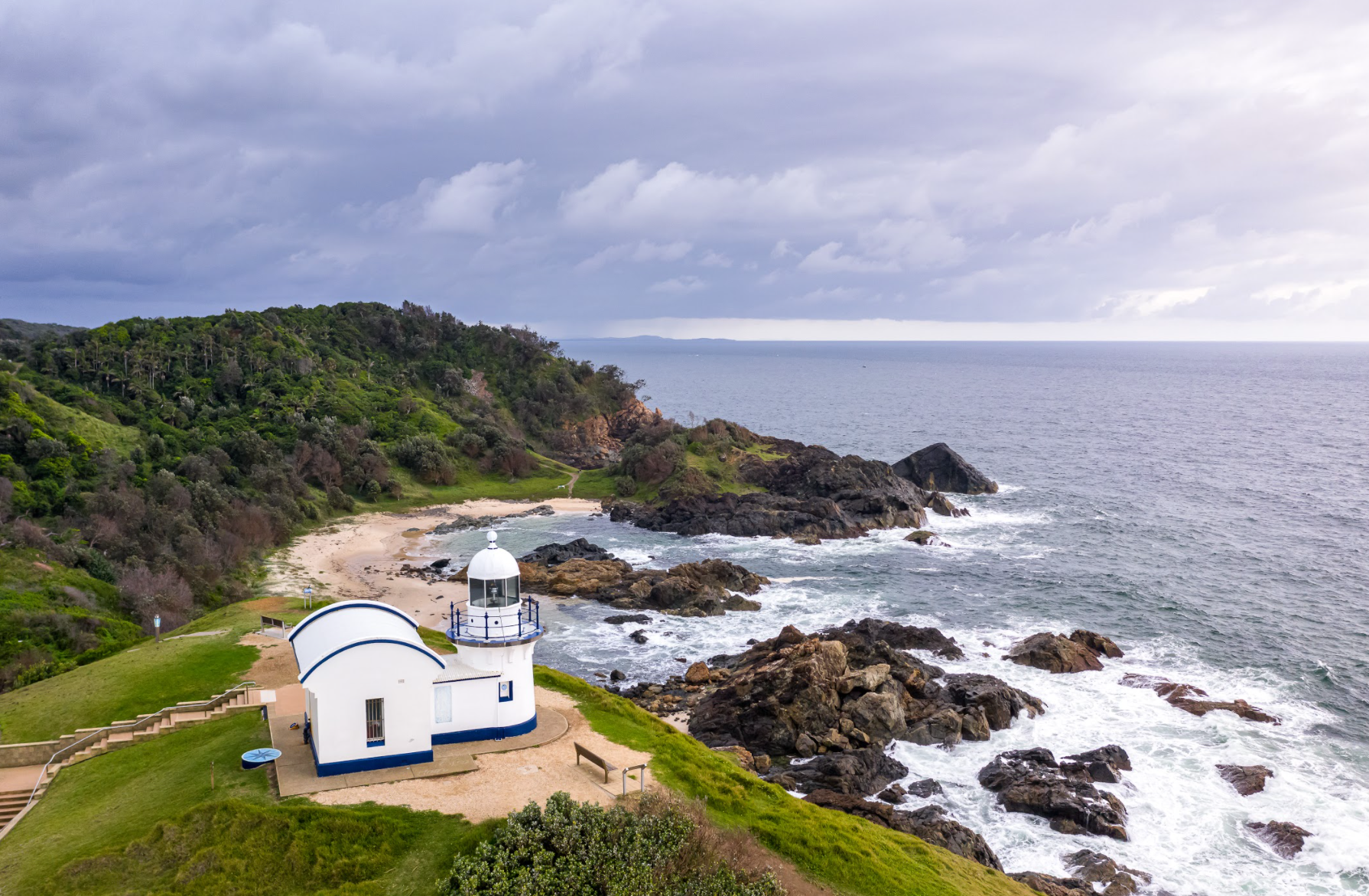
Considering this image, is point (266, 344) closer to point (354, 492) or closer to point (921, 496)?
point (354, 492)

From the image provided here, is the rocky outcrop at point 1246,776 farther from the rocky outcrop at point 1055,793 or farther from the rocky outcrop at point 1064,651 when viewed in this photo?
the rocky outcrop at point 1064,651

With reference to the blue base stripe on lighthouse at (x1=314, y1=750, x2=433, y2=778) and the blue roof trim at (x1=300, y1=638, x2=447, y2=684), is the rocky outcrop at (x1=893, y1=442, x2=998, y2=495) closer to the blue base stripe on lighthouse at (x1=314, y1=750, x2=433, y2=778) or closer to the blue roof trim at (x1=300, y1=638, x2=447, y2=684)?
the blue base stripe on lighthouse at (x1=314, y1=750, x2=433, y2=778)

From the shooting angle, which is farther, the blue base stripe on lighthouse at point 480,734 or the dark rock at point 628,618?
the dark rock at point 628,618

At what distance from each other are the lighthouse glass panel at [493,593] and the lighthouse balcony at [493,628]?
0.13m

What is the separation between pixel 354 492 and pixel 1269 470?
312 feet

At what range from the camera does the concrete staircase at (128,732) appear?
23.2 m

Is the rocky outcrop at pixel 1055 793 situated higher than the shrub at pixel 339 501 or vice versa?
the shrub at pixel 339 501

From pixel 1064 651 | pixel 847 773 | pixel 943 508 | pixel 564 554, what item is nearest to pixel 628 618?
pixel 564 554

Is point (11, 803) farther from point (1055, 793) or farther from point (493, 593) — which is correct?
point (1055, 793)

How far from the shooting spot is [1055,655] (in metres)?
41.6

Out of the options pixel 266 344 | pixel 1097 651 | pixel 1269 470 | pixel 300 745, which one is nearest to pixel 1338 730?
pixel 1097 651

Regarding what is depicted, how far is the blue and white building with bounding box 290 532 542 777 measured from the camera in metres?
21.8

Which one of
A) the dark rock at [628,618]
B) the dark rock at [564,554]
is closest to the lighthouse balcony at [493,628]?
the dark rock at [628,618]

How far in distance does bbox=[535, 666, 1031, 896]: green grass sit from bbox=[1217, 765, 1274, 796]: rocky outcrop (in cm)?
1260
